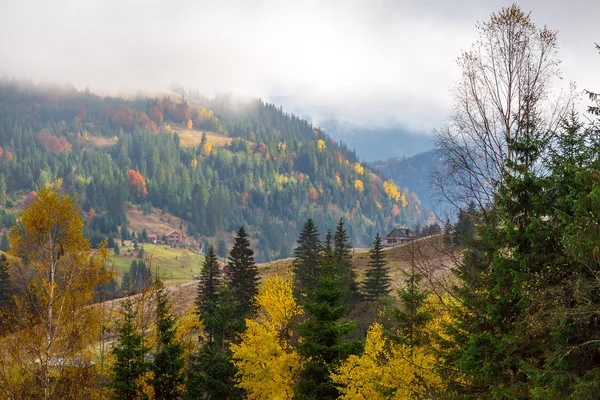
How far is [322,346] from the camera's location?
20.8 m

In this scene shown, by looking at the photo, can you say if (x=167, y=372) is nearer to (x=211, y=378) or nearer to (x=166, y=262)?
(x=211, y=378)

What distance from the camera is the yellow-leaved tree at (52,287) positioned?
14.0 metres

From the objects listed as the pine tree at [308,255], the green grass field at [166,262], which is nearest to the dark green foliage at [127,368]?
the pine tree at [308,255]

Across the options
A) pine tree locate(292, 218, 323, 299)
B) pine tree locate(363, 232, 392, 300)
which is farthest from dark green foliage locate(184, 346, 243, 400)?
pine tree locate(363, 232, 392, 300)

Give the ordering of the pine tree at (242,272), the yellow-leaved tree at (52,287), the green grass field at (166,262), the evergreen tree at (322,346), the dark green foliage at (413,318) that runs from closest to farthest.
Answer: the yellow-leaved tree at (52,287), the dark green foliage at (413,318), the evergreen tree at (322,346), the pine tree at (242,272), the green grass field at (166,262)

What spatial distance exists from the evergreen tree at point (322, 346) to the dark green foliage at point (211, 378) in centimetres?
563

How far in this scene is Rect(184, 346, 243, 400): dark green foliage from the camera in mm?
25172

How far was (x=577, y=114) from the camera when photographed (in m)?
12.3

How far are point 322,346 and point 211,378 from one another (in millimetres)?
7827

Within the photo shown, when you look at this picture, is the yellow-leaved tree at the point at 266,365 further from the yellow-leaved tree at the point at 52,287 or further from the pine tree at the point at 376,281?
the pine tree at the point at 376,281

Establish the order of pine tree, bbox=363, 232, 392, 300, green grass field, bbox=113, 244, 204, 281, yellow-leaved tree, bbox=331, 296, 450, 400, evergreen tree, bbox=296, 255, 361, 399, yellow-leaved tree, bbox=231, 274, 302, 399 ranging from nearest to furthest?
1. yellow-leaved tree, bbox=331, 296, 450, 400
2. evergreen tree, bbox=296, 255, 361, 399
3. yellow-leaved tree, bbox=231, 274, 302, 399
4. pine tree, bbox=363, 232, 392, 300
5. green grass field, bbox=113, 244, 204, 281

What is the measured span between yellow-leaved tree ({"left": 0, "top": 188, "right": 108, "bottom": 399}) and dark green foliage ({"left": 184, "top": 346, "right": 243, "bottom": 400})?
33.7 feet

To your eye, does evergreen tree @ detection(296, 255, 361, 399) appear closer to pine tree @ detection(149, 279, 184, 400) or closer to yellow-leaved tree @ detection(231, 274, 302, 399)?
yellow-leaved tree @ detection(231, 274, 302, 399)

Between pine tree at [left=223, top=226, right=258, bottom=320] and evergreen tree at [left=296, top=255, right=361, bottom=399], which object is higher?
pine tree at [left=223, top=226, right=258, bottom=320]
